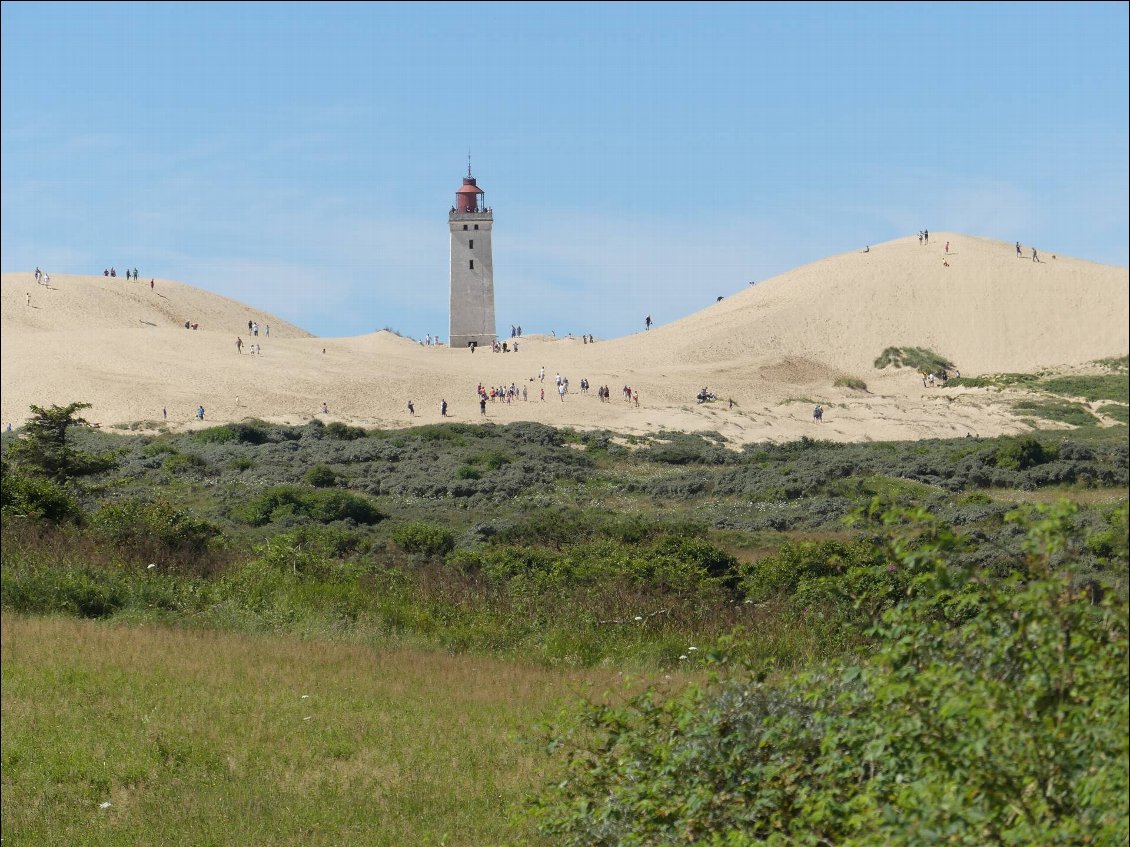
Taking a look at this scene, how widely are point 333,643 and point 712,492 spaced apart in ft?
92.8

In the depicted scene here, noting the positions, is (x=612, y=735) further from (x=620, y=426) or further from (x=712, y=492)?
(x=620, y=426)

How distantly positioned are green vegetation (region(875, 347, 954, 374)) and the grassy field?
216 feet

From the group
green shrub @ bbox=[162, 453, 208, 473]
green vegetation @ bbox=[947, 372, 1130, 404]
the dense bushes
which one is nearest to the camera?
the dense bushes

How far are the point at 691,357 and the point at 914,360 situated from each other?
12.5 metres

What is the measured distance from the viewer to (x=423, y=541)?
85.6 ft

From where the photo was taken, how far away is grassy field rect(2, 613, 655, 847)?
911 centimetres

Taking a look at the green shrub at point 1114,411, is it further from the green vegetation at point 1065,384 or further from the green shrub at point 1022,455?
the green shrub at point 1022,455

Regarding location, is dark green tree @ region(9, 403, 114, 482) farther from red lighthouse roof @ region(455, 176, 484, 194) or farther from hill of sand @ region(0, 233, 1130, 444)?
red lighthouse roof @ region(455, 176, 484, 194)

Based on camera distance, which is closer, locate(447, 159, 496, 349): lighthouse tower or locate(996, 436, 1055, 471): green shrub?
locate(996, 436, 1055, 471): green shrub

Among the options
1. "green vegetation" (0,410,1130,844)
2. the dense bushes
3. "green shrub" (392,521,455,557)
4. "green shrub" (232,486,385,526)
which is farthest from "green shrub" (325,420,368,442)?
the dense bushes

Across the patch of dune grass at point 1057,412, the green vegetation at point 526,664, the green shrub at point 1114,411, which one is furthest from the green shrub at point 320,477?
the green shrub at point 1114,411

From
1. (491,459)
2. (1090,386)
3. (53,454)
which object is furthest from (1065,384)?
(53,454)

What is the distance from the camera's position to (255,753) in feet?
34.2

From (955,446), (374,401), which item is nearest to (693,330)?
(374,401)
